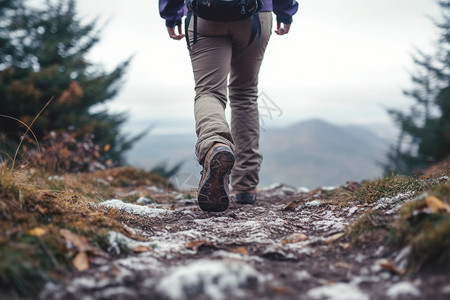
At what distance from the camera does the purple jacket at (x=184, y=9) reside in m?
2.69

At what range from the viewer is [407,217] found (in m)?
1.43

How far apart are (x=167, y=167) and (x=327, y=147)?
244 feet

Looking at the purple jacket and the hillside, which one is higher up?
the purple jacket

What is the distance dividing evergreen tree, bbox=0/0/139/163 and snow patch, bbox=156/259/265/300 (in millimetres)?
8053

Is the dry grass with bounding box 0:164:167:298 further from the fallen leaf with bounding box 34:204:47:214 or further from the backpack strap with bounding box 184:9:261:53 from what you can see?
the backpack strap with bounding box 184:9:261:53

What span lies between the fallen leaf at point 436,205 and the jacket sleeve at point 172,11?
210cm

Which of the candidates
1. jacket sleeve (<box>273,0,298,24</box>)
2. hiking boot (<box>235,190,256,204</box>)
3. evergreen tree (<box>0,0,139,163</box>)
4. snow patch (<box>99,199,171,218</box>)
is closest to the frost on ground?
snow patch (<box>99,199,171,218</box>)

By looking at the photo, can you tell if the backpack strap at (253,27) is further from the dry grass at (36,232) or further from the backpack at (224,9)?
the dry grass at (36,232)

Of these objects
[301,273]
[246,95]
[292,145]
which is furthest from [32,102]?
[292,145]

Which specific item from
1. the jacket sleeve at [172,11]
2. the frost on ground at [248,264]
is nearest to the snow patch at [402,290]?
the frost on ground at [248,264]

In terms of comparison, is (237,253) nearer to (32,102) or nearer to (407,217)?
(407,217)

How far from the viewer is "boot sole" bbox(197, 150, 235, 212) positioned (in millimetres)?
2268

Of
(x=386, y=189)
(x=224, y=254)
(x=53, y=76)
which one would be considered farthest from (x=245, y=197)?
(x=53, y=76)

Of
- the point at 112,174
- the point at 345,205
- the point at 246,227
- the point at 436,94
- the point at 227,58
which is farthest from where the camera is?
the point at 436,94
